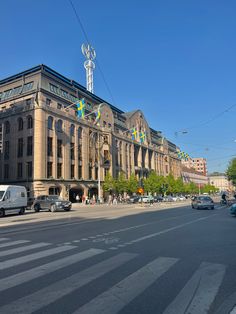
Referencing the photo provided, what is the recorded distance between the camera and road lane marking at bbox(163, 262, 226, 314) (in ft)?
12.8

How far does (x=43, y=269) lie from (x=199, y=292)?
315 cm

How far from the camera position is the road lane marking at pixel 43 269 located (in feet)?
16.3

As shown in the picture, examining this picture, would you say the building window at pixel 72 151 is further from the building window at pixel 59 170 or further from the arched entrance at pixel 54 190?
the arched entrance at pixel 54 190

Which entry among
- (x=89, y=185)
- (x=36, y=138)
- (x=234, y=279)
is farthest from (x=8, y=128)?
(x=234, y=279)

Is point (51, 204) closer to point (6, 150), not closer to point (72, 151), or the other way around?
point (72, 151)

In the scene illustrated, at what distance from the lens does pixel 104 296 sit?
14.2ft

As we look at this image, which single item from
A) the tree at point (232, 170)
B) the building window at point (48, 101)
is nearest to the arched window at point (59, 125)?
the building window at point (48, 101)

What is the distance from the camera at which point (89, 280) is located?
5074mm

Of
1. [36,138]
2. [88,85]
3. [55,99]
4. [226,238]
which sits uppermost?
[88,85]

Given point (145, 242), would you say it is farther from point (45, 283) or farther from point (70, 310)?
point (70, 310)

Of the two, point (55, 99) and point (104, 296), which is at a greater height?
point (55, 99)

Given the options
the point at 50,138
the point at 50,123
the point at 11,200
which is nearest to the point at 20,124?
the point at 50,123

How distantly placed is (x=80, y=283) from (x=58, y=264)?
144 centimetres

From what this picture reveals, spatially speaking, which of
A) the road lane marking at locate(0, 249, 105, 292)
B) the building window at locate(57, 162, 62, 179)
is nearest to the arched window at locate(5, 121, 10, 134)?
the building window at locate(57, 162, 62, 179)
